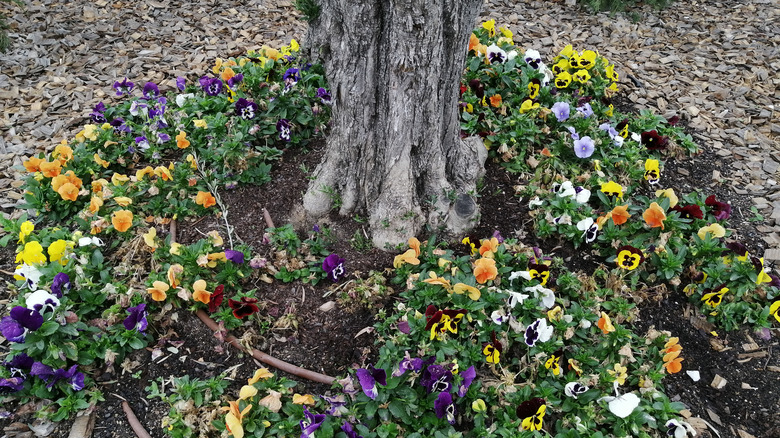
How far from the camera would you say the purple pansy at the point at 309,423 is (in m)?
2.44

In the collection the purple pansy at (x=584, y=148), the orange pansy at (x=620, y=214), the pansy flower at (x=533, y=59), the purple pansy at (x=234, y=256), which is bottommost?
the purple pansy at (x=234, y=256)

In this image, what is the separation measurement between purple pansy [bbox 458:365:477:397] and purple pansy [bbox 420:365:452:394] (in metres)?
0.05

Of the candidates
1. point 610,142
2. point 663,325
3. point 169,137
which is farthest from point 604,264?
point 169,137

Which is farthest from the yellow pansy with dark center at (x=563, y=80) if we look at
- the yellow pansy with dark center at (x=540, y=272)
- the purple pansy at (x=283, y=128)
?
the purple pansy at (x=283, y=128)

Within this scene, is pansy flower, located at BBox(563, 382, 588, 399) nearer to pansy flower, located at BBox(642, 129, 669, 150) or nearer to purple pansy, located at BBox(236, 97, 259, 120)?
pansy flower, located at BBox(642, 129, 669, 150)

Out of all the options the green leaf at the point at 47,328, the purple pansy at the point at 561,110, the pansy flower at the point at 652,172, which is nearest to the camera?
the green leaf at the point at 47,328

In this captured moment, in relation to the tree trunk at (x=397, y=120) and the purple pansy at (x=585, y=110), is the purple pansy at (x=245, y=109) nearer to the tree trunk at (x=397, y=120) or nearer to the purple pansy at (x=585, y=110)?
the tree trunk at (x=397, y=120)

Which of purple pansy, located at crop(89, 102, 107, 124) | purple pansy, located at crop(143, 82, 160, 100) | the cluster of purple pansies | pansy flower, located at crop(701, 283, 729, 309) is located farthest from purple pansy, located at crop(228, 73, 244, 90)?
pansy flower, located at crop(701, 283, 729, 309)

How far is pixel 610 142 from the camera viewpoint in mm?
4125

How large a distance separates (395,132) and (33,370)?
2.07 m

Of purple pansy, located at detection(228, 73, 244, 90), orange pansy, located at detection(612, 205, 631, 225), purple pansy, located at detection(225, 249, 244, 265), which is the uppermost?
purple pansy, located at detection(228, 73, 244, 90)

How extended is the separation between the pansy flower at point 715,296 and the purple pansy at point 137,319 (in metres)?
2.90

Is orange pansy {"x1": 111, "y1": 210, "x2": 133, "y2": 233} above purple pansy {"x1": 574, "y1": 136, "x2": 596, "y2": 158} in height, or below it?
below

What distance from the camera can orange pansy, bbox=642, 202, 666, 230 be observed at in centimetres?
338
